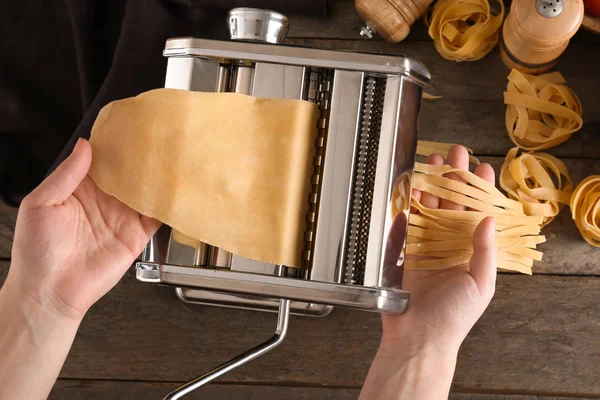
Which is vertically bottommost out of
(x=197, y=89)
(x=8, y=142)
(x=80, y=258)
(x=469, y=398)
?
(x=469, y=398)

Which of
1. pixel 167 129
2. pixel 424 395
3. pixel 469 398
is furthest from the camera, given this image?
pixel 469 398

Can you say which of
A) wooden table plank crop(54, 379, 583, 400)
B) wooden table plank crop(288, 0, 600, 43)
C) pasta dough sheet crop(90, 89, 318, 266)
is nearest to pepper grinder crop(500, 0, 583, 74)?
wooden table plank crop(288, 0, 600, 43)

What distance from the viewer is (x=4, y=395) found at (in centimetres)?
76

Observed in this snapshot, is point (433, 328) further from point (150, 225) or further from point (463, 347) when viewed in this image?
point (150, 225)

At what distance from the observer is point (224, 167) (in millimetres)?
717

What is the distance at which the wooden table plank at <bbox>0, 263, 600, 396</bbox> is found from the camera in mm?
965

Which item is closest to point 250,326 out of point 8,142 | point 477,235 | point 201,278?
point 201,278

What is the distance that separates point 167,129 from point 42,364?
0.35 m

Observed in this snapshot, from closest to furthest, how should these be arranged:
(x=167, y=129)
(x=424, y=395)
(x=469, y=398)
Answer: (x=167, y=129)
(x=424, y=395)
(x=469, y=398)

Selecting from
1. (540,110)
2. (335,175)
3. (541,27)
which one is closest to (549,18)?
(541,27)

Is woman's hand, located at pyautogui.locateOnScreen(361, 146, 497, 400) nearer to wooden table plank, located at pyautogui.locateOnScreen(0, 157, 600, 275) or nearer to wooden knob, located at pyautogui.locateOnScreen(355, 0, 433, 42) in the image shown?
wooden table plank, located at pyautogui.locateOnScreen(0, 157, 600, 275)

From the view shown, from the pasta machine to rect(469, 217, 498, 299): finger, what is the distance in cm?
12

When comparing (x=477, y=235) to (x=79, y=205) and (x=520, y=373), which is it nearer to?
(x=520, y=373)

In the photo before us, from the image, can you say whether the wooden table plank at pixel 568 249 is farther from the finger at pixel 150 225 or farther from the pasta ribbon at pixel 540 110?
the finger at pixel 150 225
